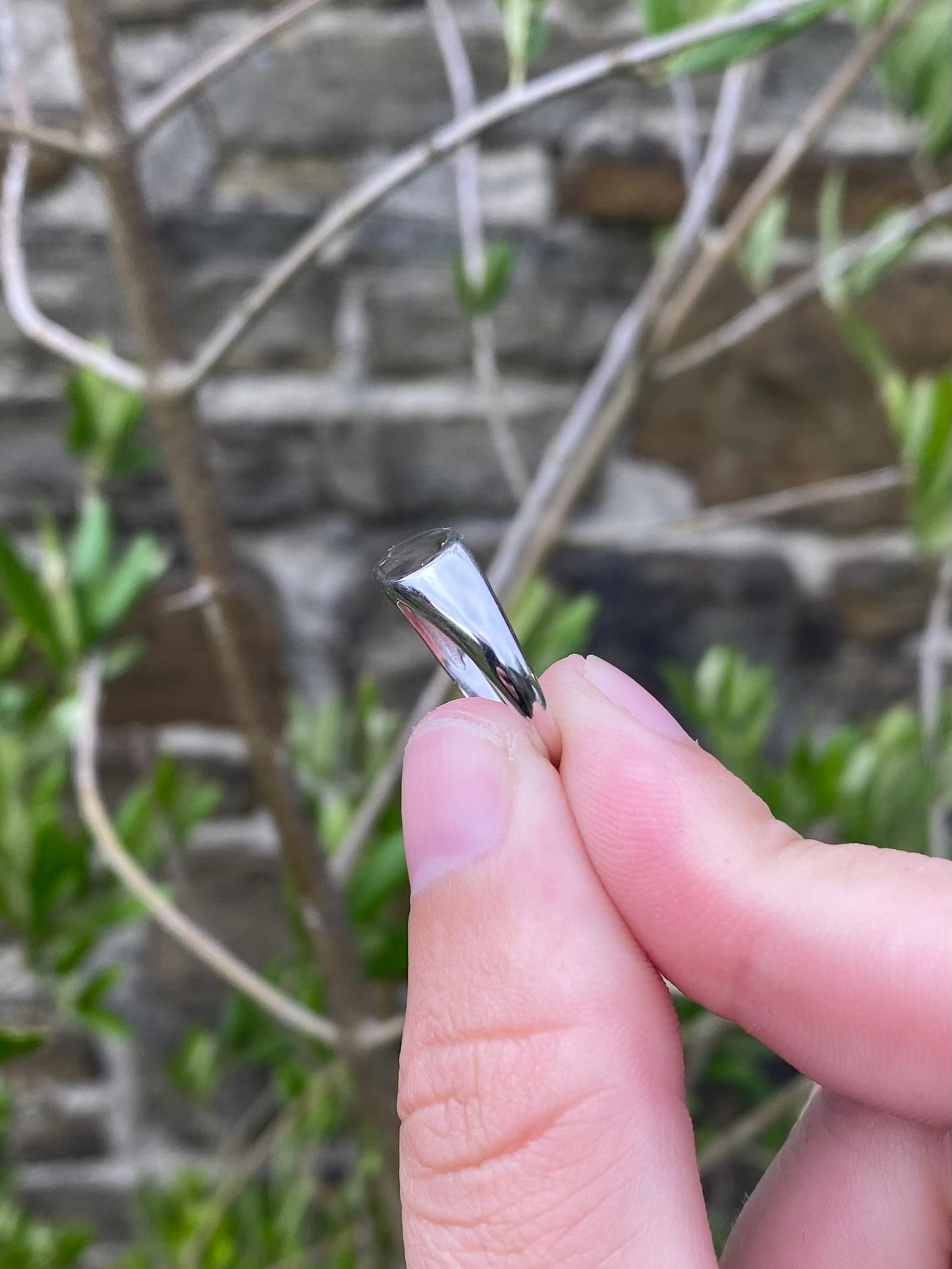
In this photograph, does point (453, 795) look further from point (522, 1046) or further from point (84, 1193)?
point (84, 1193)

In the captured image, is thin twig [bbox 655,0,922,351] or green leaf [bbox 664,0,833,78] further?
Answer: thin twig [bbox 655,0,922,351]

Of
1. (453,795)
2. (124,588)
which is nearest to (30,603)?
(124,588)

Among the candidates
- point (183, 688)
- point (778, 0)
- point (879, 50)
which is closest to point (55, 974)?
point (183, 688)

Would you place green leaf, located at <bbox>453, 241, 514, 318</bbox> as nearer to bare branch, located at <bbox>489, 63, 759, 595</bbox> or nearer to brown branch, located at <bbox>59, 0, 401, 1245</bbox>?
bare branch, located at <bbox>489, 63, 759, 595</bbox>

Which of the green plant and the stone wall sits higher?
the stone wall

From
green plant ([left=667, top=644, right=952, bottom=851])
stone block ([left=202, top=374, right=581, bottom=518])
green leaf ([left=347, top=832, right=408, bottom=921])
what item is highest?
stone block ([left=202, top=374, right=581, bottom=518])

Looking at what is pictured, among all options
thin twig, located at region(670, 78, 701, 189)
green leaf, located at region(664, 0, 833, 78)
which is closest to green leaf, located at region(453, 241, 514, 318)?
thin twig, located at region(670, 78, 701, 189)

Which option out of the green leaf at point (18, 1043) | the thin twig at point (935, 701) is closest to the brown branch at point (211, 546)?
the green leaf at point (18, 1043)
